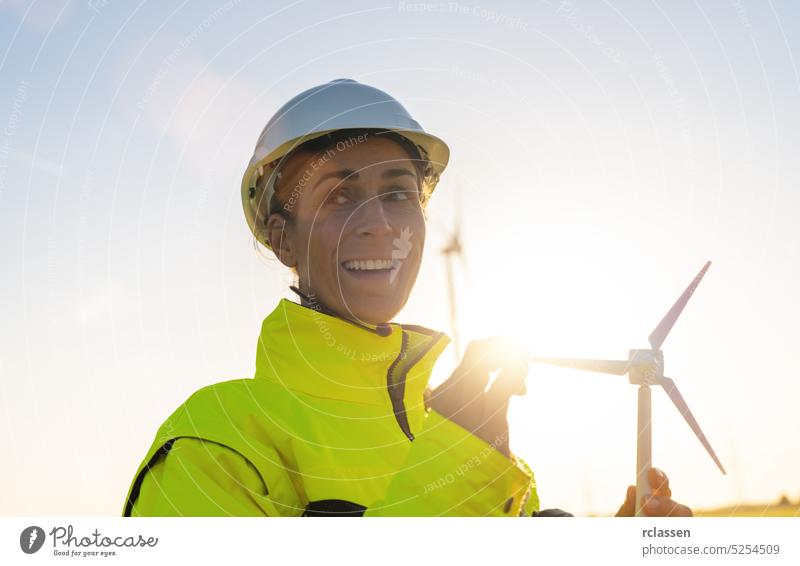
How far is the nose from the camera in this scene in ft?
20.9

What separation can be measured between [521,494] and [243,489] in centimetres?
190

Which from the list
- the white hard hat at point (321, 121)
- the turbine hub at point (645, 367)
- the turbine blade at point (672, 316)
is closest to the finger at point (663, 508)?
the turbine hub at point (645, 367)

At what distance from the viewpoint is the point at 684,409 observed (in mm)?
7820

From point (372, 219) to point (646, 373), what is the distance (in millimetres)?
3006

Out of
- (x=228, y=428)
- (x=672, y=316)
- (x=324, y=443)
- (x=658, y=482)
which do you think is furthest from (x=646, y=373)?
(x=228, y=428)

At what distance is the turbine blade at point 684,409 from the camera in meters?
7.45

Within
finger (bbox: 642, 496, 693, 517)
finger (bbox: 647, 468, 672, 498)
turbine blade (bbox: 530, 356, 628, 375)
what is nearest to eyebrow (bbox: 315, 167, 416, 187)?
turbine blade (bbox: 530, 356, 628, 375)

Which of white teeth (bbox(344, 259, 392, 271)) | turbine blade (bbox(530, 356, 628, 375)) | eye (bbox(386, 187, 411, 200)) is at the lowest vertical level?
turbine blade (bbox(530, 356, 628, 375))

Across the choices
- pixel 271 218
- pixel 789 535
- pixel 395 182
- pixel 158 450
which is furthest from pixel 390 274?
pixel 789 535

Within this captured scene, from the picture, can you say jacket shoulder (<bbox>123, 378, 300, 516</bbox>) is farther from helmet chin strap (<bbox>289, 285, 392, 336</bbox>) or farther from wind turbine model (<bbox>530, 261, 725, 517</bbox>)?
wind turbine model (<bbox>530, 261, 725, 517</bbox>)

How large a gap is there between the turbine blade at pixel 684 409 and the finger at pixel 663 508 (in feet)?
4.59

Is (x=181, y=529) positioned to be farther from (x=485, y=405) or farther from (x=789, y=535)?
(x=789, y=535)

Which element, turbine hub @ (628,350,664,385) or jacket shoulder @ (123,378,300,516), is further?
turbine hub @ (628,350,664,385)

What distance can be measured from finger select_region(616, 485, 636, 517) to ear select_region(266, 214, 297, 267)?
349 centimetres
